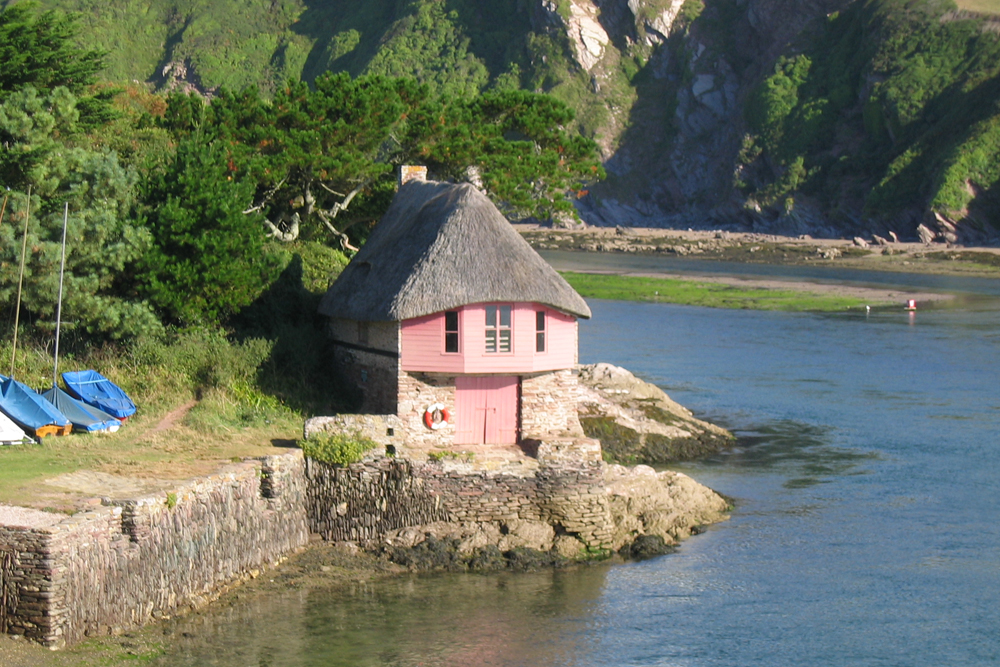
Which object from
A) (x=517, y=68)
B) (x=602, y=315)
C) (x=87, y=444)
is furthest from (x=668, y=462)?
(x=517, y=68)

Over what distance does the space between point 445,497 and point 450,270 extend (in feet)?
15.9

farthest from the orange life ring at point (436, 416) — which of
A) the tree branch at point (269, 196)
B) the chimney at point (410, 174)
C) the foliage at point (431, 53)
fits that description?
the foliage at point (431, 53)

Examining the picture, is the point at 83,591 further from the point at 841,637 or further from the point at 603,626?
the point at 841,637

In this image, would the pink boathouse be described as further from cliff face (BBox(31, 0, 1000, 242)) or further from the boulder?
the boulder

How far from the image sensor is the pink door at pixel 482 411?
26500 mm

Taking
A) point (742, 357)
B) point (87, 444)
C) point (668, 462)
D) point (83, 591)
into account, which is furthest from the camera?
point (742, 357)

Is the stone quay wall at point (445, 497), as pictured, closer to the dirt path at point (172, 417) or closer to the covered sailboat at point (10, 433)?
the dirt path at point (172, 417)

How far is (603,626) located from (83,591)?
845 centimetres

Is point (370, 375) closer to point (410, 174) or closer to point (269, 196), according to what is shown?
point (410, 174)

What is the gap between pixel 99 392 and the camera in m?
26.1

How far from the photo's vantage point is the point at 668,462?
3278 cm

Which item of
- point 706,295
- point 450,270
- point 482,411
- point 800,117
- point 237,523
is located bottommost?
point 237,523

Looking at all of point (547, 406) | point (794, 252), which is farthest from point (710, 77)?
point (547, 406)

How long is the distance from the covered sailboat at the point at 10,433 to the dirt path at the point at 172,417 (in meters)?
2.48
